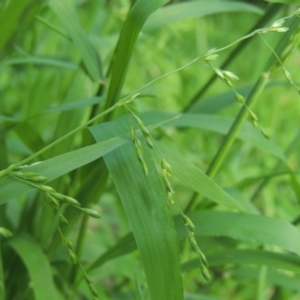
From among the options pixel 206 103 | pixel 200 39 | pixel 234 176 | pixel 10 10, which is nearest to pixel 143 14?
pixel 10 10

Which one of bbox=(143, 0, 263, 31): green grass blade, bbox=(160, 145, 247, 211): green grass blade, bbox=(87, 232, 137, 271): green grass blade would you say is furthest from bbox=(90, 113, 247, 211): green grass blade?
bbox=(143, 0, 263, 31): green grass blade

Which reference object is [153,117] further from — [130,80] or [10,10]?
[130,80]

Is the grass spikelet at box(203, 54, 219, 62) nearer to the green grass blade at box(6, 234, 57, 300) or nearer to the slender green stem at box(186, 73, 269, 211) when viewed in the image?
the slender green stem at box(186, 73, 269, 211)

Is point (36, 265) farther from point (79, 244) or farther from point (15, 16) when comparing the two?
point (15, 16)

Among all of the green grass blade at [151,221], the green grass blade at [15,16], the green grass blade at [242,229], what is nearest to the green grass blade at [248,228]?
the green grass blade at [242,229]

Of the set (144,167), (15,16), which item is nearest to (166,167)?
(144,167)
